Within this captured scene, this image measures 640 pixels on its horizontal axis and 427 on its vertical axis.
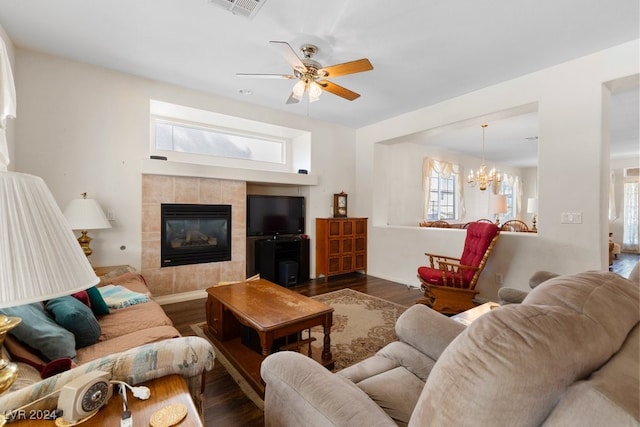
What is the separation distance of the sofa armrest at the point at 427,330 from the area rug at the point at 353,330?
0.85 m

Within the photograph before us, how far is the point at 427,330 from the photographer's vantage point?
1489 millimetres

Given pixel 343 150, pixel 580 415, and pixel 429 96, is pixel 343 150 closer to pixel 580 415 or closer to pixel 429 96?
pixel 429 96

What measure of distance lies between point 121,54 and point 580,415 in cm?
404

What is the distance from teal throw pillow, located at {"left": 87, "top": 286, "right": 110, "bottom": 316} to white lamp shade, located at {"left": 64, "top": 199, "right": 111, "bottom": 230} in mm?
1087

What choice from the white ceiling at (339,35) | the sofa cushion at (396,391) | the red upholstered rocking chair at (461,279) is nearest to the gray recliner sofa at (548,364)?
the sofa cushion at (396,391)

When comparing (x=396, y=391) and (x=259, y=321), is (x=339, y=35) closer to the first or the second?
(x=259, y=321)

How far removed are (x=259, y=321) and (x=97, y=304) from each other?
3.88 ft

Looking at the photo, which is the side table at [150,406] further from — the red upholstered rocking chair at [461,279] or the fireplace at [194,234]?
the fireplace at [194,234]

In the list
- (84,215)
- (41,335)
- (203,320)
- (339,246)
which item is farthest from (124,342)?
(339,246)

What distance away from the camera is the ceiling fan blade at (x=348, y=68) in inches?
93.8

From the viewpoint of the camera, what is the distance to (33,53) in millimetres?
2906

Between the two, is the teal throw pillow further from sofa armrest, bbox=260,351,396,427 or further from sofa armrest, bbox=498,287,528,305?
sofa armrest, bbox=498,287,528,305

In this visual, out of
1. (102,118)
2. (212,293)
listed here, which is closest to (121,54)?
(102,118)

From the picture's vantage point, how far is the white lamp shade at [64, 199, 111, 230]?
108 inches
